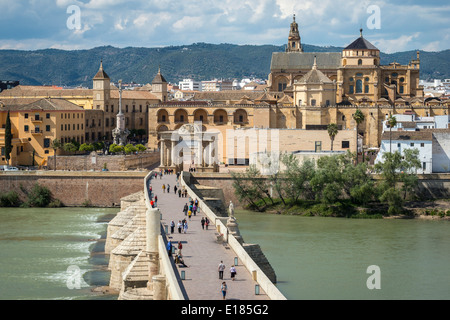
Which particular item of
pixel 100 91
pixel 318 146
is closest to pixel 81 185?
pixel 318 146

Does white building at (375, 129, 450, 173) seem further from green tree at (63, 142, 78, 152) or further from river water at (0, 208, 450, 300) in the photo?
green tree at (63, 142, 78, 152)

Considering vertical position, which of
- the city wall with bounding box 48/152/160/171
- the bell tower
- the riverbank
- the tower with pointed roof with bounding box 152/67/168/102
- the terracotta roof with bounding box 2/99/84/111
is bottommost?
the riverbank

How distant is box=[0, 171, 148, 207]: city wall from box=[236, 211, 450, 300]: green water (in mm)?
10725

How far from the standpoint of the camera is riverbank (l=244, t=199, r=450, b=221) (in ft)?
193

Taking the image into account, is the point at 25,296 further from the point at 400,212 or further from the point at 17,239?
the point at 400,212

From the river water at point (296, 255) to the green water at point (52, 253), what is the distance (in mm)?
49

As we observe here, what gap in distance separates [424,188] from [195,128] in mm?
18341

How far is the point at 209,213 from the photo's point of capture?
129 feet

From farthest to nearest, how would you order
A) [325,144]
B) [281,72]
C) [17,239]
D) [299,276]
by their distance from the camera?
[281,72] → [325,144] → [17,239] → [299,276]

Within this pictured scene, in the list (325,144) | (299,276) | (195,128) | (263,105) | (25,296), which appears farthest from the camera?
(263,105)

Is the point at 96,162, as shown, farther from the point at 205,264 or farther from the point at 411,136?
the point at 205,264

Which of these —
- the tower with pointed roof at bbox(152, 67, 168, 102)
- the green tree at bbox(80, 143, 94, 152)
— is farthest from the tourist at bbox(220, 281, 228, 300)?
the tower with pointed roof at bbox(152, 67, 168, 102)

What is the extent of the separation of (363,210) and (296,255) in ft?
60.1

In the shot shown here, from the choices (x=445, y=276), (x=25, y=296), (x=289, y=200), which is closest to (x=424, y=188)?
(x=289, y=200)
